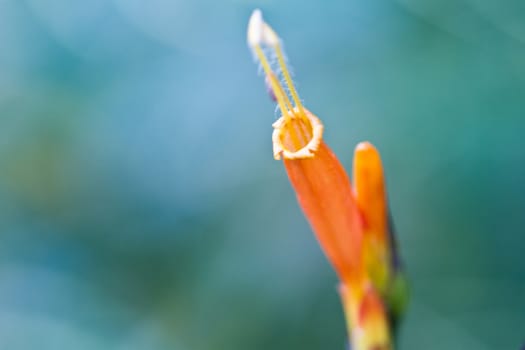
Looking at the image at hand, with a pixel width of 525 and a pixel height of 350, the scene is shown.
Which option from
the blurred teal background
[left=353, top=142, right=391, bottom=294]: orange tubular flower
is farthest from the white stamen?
the blurred teal background

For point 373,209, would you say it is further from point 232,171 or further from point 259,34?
point 232,171

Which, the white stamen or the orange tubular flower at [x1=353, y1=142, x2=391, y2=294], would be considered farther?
the orange tubular flower at [x1=353, y1=142, x2=391, y2=294]

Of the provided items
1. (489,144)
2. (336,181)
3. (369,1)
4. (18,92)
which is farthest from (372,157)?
(18,92)

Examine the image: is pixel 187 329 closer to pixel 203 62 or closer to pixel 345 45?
pixel 203 62

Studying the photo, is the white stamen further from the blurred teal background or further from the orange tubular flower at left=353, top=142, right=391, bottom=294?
the blurred teal background

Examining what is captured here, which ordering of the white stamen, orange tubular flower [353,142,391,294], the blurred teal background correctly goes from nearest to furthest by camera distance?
the white stamen, orange tubular flower [353,142,391,294], the blurred teal background

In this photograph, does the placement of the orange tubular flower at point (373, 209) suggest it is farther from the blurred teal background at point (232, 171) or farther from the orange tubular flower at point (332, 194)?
the blurred teal background at point (232, 171)
